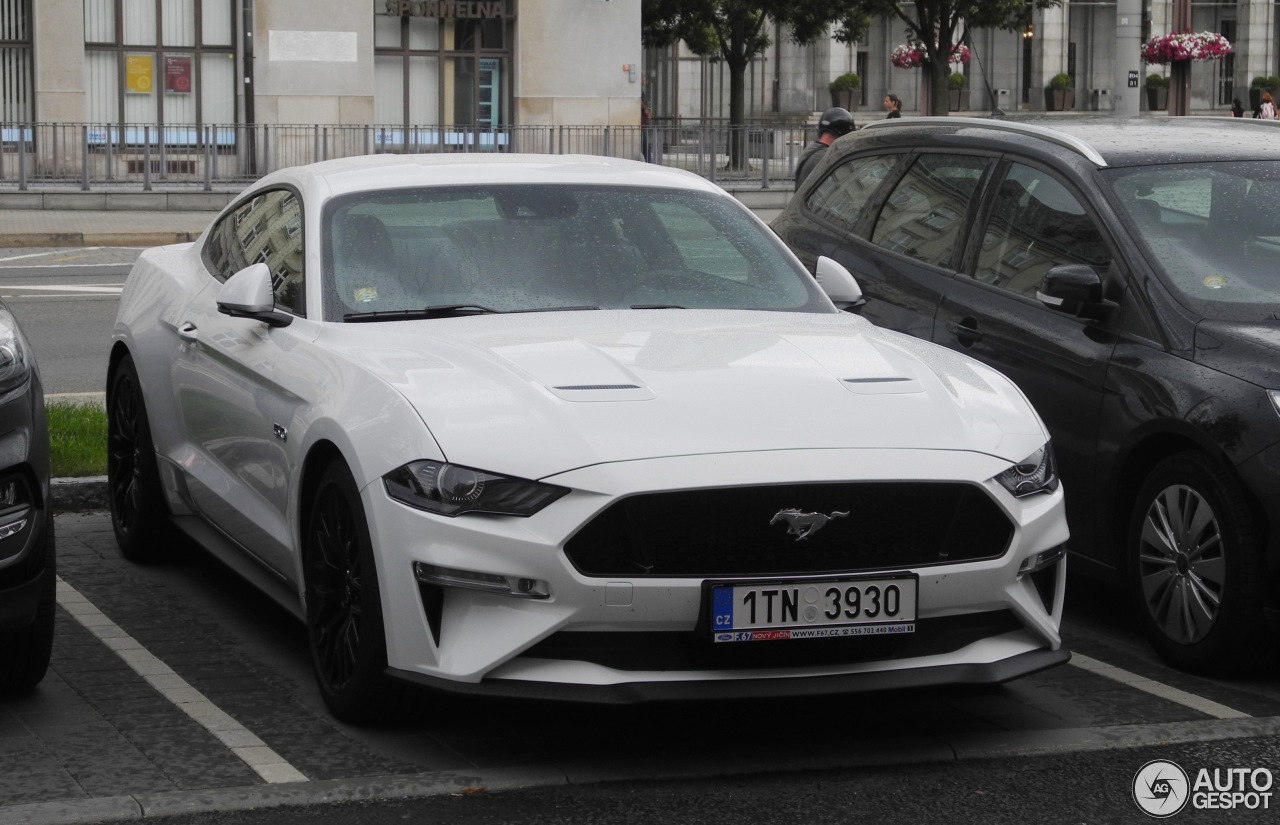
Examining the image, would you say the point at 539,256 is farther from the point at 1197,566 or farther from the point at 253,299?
the point at 1197,566

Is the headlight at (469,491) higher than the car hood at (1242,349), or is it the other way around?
the car hood at (1242,349)

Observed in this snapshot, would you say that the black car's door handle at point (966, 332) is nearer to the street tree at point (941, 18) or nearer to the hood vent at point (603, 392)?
the hood vent at point (603, 392)

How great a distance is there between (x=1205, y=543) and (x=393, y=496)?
246 centimetres

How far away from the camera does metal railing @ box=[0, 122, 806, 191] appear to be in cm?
2866

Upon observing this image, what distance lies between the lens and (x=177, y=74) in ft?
110

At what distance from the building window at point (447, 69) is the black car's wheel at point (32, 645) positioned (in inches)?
1197

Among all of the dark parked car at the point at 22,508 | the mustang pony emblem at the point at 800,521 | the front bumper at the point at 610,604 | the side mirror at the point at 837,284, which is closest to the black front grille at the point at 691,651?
the front bumper at the point at 610,604

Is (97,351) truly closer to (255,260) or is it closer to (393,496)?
(255,260)

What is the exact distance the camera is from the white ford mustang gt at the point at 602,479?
14.5ft

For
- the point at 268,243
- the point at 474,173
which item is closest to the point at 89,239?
the point at 268,243

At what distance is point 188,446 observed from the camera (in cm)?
639

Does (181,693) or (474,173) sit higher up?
(474,173)

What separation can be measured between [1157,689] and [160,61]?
99.7 feet

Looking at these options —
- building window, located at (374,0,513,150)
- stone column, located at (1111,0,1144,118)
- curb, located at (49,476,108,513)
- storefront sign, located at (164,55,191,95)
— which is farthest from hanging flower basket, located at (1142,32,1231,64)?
curb, located at (49,476,108,513)
